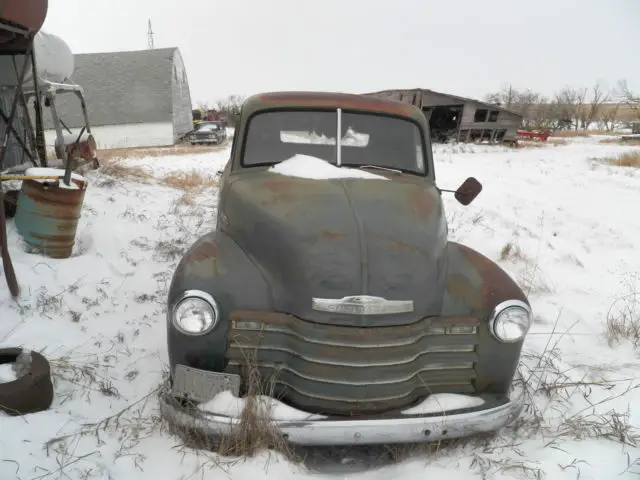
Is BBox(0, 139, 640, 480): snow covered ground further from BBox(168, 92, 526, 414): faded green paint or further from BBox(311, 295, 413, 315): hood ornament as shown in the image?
BBox(311, 295, 413, 315): hood ornament

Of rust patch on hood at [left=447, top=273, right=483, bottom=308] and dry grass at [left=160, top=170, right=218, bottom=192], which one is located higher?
rust patch on hood at [left=447, top=273, right=483, bottom=308]

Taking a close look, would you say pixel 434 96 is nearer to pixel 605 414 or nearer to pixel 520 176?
pixel 520 176

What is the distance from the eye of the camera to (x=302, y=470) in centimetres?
232

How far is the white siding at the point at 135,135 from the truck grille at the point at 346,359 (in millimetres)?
30684

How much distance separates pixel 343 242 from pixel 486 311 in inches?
34.6

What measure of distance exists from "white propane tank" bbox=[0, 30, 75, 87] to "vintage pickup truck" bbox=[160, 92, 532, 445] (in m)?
7.47

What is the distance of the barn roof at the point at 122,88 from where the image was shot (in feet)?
99.4

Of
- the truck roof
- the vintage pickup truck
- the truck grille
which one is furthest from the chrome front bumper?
the truck roof

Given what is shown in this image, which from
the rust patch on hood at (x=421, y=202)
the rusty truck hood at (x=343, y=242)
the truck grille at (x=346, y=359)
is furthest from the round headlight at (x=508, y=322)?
the rust patch on hood at (x=421, y=202)

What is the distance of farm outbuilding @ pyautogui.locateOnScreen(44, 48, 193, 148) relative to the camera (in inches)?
1195

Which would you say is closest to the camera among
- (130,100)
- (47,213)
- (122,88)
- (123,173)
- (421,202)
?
(421,202)

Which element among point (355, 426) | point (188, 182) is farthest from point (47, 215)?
point (188, 182)

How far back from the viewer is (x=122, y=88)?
3123 centimetres

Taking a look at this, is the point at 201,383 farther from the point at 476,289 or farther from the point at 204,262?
the point at 476,289
